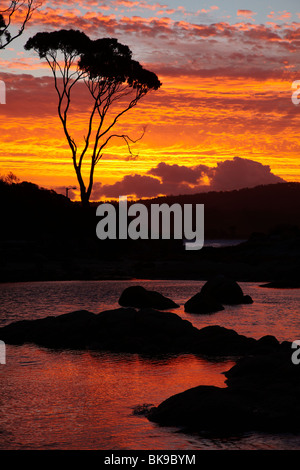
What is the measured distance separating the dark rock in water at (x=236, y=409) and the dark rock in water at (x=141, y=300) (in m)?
16.1

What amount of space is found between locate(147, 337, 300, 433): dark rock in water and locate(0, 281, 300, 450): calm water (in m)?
0.32

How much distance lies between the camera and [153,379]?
1540cm

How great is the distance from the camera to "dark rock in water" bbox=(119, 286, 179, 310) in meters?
28.9

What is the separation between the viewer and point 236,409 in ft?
37.4

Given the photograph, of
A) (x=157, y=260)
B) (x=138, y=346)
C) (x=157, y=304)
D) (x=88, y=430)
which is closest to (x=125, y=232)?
(x=157, y=260)

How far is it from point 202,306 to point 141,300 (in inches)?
105

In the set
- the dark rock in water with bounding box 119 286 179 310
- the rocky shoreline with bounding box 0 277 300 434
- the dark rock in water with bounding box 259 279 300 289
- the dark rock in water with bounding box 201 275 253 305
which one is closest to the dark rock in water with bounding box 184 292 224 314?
the dark rock in water with bounding box 119 286 179 310

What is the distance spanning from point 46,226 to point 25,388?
4562 cm

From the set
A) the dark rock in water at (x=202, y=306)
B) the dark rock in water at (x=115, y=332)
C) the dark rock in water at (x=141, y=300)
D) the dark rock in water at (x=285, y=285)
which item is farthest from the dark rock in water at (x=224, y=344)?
the dark rock in water at (x=285, y=285)

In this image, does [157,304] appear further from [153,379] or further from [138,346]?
[153,379]

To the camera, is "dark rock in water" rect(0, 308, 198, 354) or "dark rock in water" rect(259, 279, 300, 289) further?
"dark rock in water" rect(259, 279, 300, 289)
